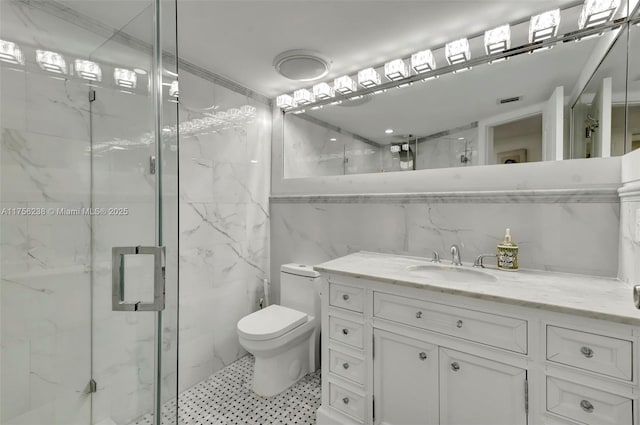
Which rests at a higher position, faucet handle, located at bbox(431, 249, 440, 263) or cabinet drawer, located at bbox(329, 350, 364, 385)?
faucet handle, located at bbox(431, 249, 440, 263)

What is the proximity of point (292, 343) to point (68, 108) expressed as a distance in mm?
1750

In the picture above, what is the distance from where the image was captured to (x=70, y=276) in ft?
4.10

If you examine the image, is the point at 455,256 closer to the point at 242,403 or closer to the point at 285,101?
the point at 242,403

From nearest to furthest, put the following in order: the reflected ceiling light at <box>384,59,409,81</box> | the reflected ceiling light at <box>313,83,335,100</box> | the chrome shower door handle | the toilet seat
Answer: the chrome shower door handle → the toilet seat → the reflected ceiling light at <box>384,59,409,81</box> → the reflected ceiling light at <box>313,83,335,100</box>

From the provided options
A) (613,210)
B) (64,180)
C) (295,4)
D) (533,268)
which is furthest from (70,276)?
(613,210)

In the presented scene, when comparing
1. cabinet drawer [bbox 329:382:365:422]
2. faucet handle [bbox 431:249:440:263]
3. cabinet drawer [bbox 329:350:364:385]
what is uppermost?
faucet handle [bbox 431:249:440:263]

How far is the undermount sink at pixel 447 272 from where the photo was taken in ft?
5.06

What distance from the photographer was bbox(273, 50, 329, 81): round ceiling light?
187cm

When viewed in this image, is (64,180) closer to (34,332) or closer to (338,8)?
(34,332)

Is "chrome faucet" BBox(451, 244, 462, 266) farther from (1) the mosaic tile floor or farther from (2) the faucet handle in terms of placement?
(1) the mosaic tile floor

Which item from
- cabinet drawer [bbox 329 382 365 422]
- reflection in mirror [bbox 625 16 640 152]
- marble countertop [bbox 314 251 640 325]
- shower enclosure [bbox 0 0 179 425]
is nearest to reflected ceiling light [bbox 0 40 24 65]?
shower enclosure [bbox 0 0 179 425]

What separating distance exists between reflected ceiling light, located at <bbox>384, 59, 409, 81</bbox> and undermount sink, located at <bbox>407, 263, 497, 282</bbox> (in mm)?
1236

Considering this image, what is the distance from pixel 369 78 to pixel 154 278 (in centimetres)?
181

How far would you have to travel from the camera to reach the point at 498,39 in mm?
1522
